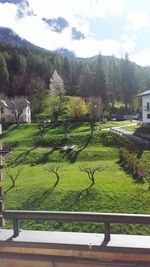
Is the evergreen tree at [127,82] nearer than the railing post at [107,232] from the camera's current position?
No

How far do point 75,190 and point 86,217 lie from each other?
12255 mm

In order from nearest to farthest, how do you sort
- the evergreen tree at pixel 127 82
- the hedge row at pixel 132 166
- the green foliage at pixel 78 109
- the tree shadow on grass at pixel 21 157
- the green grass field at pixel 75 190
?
the green grass field at pixel 75 190
the hedge row at pixel 132 166
the tree shadow on grass at pixel 21 157
the green foliage at pixel 78 109
the evergreen tree at pixel 127 82

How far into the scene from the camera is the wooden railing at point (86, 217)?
75.2 inches

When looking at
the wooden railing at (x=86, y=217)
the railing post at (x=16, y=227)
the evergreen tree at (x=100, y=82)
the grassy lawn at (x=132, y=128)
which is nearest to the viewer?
the wooden railing at (x=86, y=217)

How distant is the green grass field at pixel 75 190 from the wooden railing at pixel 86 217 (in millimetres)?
7354

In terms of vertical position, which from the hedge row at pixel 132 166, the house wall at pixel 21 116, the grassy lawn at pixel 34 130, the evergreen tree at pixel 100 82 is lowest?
the hedge row at pixel 132 166

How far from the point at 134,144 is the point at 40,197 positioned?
36.7 feet

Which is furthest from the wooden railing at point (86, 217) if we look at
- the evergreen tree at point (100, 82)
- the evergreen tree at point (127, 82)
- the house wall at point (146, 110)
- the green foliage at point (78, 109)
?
the evergreen tree at point (127, 82)

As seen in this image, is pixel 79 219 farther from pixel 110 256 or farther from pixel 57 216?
pixel 110 256

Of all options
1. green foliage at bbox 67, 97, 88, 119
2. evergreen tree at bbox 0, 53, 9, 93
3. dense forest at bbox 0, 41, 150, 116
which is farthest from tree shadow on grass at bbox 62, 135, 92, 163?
evergreen tree at bbox 0, 53, 9, 93

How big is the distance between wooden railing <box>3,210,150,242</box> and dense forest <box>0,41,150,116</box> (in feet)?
117

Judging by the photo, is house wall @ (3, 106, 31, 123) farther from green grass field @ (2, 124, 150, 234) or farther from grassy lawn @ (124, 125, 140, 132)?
green grass field @ (2, 124, 150, 234)

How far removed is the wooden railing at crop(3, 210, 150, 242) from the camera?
6.27 ft

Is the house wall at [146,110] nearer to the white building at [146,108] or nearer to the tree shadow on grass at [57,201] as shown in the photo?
the white building at [146,108]
